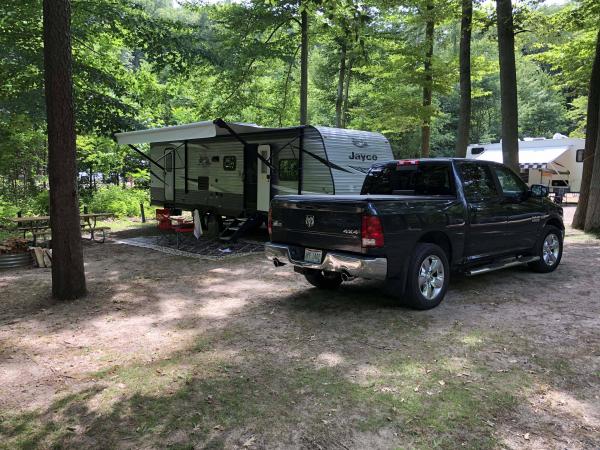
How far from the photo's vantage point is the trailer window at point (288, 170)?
1085 cm

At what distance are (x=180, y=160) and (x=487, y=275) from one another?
32.9 feet

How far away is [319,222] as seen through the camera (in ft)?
18.0

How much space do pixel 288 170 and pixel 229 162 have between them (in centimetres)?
224

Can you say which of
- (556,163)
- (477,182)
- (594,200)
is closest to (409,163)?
(477,182)

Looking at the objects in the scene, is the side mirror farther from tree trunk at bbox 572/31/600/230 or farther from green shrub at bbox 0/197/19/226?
green shrub at bbox 0/197/19/226

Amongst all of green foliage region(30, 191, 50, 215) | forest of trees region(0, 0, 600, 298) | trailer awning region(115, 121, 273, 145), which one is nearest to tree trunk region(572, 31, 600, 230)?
forest of trees region(0, 0, 600, 298)

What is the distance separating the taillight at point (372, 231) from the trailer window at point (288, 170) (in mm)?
5973

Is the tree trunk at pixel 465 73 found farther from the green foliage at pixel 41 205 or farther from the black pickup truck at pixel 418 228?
the green foliage at pixel 41 205

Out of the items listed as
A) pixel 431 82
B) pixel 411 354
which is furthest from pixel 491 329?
pixel 431 82

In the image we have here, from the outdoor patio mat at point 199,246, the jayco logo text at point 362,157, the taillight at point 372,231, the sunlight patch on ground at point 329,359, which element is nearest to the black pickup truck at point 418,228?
the taillight at point 372,231

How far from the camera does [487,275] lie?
742 centimetres

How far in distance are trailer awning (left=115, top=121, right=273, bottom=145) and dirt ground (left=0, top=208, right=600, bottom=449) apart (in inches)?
144

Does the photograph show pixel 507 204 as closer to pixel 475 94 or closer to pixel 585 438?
pixel 585 438

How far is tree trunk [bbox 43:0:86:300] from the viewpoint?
566cm
